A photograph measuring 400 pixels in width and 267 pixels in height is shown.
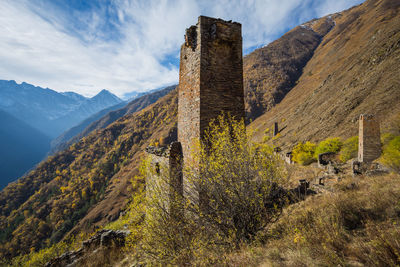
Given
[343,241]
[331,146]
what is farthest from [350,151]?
[343,241]

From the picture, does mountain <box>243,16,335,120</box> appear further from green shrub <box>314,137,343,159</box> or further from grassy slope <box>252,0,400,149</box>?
green shrub <box>314,137,343,159</box>

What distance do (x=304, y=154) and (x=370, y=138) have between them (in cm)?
882

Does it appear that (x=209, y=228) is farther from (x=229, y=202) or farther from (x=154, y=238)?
(x=154, y=238)

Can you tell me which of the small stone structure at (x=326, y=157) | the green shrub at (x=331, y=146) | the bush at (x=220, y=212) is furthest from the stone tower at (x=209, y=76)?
the green shrub at (x=331, y=146)

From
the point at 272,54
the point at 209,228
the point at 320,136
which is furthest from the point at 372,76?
the point at 272,54

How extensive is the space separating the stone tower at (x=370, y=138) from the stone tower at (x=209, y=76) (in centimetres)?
1199

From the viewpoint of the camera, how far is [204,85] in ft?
17.5

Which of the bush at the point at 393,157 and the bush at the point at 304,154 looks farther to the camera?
the bush at the point at 304,154

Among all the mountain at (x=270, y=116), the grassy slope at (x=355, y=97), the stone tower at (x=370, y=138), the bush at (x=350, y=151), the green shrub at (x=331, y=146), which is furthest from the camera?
the mountain at (x=270, y=116)

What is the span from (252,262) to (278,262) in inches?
17.7

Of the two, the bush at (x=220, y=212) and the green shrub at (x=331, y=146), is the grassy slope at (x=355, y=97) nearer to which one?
the green shrub at (x=331, y=146)

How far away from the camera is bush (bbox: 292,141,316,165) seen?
20.4m

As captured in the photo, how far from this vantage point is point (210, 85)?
542 cm

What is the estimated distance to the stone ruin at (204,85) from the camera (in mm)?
5301
